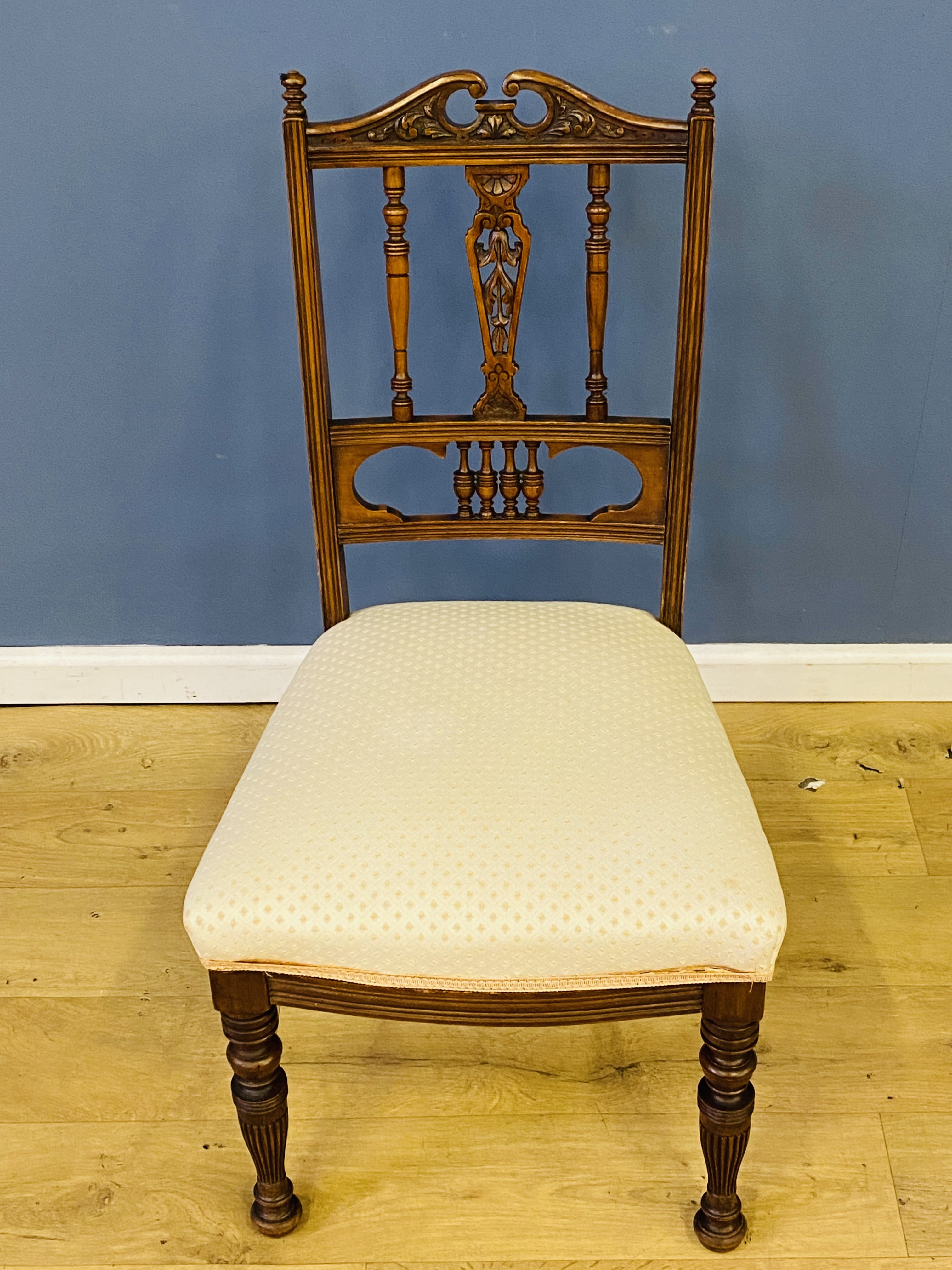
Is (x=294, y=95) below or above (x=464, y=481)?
above

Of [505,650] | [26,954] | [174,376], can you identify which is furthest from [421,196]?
[26,954]

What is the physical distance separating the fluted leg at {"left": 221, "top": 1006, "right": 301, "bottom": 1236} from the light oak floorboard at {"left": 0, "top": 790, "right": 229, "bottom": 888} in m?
0.54

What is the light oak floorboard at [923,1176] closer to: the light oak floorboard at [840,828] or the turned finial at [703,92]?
the light oak floorboard at [840,828]

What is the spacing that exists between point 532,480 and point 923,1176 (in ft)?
2.79

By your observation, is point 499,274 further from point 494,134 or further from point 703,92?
point 703,92

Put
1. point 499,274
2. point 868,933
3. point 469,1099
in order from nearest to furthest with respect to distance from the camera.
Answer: point 499,274 < point 469,1099 < point 868,933

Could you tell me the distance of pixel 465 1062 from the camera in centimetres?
144

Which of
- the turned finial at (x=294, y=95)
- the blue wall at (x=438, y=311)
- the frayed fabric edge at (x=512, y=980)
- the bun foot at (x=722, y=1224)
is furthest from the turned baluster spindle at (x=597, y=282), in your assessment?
the bun foot at (x=722, y=1224)

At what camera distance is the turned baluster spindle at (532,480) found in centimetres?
135

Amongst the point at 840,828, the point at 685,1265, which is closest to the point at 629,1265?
the point at 685,1265

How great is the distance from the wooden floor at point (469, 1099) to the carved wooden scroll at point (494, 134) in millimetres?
976

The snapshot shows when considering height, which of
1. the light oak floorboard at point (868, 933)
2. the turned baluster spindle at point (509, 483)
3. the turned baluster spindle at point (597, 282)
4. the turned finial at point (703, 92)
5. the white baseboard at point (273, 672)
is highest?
the turned finial at point (703, 92)

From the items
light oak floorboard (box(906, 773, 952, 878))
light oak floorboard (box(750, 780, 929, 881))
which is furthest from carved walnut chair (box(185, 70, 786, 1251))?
light oak floorboard (box(906, 773, 952, 878))

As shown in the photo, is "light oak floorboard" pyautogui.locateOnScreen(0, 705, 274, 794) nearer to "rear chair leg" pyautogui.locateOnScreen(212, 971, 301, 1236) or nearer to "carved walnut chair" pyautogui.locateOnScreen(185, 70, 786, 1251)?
"carved walnut chair" pyautogui.locateOnScreen(185, 70, 786, 1251)
